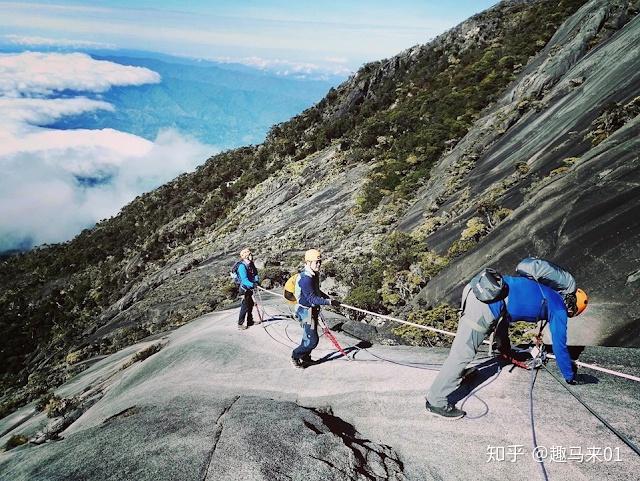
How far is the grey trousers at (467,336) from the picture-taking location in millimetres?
6387

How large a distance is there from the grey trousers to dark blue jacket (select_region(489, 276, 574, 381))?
0.17m

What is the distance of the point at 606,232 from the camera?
10.7m

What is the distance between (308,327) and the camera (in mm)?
10008

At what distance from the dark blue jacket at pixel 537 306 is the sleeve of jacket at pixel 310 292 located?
401 centimetres

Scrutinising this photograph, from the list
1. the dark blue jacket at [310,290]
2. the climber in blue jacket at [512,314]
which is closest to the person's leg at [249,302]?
the dark blue jacket at [310,290]

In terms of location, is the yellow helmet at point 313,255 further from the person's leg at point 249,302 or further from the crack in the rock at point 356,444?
the person's leg at point 249,302

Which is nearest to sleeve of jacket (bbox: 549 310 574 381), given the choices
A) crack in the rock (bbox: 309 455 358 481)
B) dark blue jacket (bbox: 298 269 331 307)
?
crack in the rock (bbox: 309 455 358 481)

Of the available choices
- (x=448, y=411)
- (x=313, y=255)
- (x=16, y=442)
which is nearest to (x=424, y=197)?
(x=313, y=255)

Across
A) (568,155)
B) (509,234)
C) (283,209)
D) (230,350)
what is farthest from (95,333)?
(568,155)

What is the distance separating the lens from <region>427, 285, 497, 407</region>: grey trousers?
6.39 metres

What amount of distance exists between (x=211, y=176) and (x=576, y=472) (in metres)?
56.5

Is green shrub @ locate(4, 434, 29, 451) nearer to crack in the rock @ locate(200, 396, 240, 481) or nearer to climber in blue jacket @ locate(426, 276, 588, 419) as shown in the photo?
crack in the rock @ locate(200, 396, 240, 481)

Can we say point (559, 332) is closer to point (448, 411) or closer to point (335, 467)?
point (448, 411)

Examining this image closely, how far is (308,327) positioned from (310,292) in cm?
105
